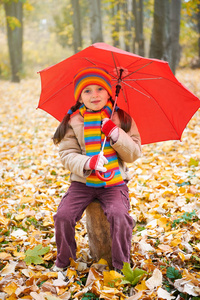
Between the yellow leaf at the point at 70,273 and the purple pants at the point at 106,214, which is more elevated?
the purple pants at the point at 106,214

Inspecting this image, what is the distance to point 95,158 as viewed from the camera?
2.12 metres

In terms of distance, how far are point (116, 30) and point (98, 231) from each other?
1676cm

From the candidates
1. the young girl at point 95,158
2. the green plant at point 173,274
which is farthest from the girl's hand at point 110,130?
the green plant at point 173,274

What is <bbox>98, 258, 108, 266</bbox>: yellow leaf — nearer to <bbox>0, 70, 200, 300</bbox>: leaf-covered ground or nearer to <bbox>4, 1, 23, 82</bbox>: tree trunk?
<bbox>0, 70, 200, 300</bbox>: leaf-covered ground

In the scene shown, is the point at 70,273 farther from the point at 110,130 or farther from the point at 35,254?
the point at 110,130

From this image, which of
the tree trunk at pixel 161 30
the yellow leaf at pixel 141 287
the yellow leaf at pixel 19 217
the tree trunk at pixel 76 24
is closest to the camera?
the yellow leaf at pixel 141 287

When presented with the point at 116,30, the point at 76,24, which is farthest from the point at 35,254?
the point at 116,30

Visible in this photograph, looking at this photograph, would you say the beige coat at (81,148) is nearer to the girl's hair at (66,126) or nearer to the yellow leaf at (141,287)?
the girl's hair at (66,126)

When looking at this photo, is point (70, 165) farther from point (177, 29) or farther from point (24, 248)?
point (177, 29)

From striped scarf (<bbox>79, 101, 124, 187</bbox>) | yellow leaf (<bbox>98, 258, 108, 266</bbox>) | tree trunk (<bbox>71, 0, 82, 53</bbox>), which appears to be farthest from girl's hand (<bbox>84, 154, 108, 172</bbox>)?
tree trunk (<bbox>71, 0, 82, 53</bbox>)

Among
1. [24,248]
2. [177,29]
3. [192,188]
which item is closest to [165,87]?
[192,188]

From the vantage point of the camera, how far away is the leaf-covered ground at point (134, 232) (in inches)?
82.4

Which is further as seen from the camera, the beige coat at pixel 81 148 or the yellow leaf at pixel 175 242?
the yellow leaf at pixel 175 242

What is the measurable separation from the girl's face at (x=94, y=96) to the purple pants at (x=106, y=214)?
0.66m
